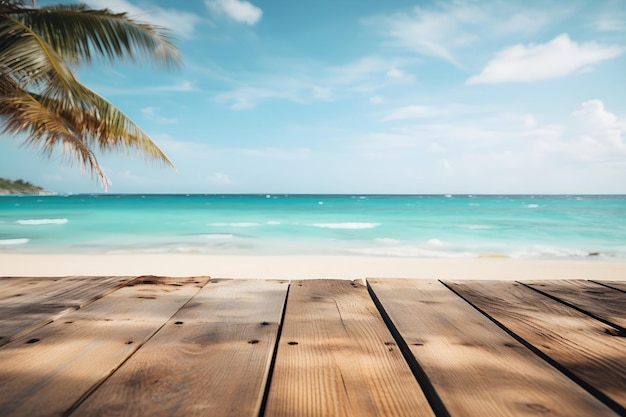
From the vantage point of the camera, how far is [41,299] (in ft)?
4.02

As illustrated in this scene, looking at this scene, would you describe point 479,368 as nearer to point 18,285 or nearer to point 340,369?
point 340,369

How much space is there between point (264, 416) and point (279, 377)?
118 mm

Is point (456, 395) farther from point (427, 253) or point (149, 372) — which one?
point (427, 253)

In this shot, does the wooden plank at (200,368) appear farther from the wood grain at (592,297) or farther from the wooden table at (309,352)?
the wood grain at (592,297)

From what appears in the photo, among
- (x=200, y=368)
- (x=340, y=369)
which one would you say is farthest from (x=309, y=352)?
(x=200, y=368)

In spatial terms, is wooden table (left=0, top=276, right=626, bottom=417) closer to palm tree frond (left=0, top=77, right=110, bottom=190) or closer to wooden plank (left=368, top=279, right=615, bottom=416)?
wooden plank (left=368, top=279, right=615, bottom=416)

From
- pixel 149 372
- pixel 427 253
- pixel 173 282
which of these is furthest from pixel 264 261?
pixel 149 372

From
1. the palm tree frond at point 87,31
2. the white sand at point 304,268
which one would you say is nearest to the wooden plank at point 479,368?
the white sand at point 304,268

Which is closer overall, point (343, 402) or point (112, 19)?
point (343, 402)

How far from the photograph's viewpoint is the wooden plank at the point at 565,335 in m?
0.72

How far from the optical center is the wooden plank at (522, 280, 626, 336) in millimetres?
1112

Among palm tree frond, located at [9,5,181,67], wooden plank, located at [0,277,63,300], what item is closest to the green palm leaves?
palm tree frond, located at [9,5,181,67]

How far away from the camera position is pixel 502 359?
801 millimetres

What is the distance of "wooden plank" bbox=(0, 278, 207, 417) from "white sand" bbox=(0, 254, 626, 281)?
15.7 ft
